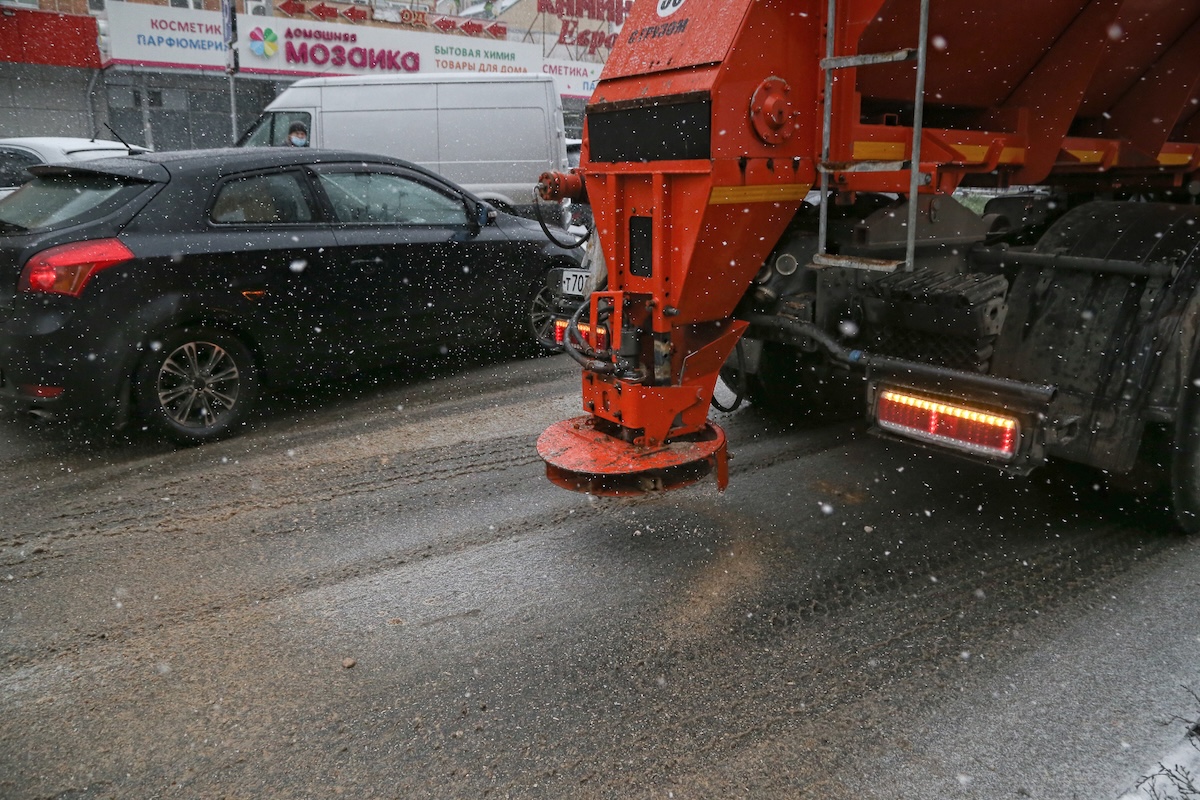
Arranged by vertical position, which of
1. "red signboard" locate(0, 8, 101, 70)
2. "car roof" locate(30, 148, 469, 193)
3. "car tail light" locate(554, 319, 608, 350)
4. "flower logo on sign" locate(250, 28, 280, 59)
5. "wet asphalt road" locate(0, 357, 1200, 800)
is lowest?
"wet asphalt road" locate(0, 357, 1200, 800)

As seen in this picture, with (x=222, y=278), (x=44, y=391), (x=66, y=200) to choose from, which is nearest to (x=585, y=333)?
(x=222, y=278)

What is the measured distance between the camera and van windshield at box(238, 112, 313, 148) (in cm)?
1220

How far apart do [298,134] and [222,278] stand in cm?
745

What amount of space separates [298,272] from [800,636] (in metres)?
4.14

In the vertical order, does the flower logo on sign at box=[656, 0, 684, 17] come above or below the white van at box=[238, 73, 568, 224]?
below

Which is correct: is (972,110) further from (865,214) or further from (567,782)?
(567,782)

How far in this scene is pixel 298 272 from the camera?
5875 millimetres

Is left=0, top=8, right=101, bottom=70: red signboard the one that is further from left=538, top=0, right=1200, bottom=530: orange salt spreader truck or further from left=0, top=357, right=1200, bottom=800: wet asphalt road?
left=538, top=0, right=1200, bottom=530: orange salt spreader truck

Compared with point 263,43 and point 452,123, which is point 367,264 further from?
point 263,43

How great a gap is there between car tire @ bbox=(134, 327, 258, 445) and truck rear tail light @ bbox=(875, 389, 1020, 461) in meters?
3.93

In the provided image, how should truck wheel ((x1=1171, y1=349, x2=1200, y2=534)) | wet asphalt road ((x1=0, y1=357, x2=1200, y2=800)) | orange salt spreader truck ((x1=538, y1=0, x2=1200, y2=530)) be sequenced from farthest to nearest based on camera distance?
truck wheel ((x1=1171, y1=349, x2=1200, y2=534))
orange salt spreader truck ((x1=538, y1=0, x2=1200, y2=530))
wet asphalt road ((x1=0, y1=357, x2=1200, y2=800))

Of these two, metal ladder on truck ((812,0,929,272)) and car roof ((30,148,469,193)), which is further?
car roof ((30,148,469,193))

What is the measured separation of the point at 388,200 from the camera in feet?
21.6

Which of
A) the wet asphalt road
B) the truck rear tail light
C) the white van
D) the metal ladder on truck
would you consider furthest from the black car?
the white van
